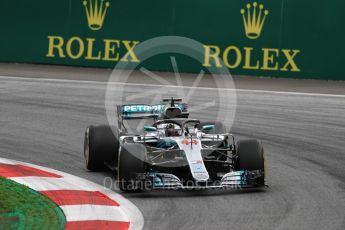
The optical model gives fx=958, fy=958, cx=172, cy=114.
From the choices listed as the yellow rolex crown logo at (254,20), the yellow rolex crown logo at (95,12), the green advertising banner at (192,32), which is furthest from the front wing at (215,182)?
the yellow rolex crown logo at (95,12)

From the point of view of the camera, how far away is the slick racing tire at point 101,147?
1015 centimetres

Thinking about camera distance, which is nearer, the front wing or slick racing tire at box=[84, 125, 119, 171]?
the front wing

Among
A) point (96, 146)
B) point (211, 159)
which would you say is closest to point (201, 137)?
point (211, 159)

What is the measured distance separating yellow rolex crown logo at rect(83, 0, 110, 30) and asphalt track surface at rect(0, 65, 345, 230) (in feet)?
7.43

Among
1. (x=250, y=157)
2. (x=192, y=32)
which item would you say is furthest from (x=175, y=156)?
(x=192, y=32)

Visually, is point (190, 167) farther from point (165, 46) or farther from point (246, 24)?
point (165, 46)

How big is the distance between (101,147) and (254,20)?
419 inches

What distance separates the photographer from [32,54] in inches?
833

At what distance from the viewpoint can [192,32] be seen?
803 inches

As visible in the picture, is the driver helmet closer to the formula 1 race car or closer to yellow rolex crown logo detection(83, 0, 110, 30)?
the formula 1 race car

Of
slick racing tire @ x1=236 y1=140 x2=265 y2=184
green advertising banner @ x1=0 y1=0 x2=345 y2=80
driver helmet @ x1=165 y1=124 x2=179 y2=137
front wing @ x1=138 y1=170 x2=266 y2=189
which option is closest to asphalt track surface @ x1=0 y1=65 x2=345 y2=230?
front wing @ x1=138 y1=170 x2=266 y2=189

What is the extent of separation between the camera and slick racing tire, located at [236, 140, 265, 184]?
9.36 metres

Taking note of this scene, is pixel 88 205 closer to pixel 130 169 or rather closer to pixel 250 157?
pixel 130 169

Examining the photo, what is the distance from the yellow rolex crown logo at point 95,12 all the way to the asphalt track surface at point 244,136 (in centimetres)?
227
